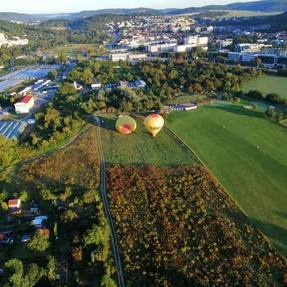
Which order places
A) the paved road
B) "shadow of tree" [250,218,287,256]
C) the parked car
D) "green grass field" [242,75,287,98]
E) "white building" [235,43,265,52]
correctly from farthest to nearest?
"white building" [235,43,265,52] → "green grass field" [242,75,287,98] → the parked car → "shadow of tree" [250,218,287,256] → the paved road

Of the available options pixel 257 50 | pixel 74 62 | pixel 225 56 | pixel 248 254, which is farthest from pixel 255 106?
pixel 74 62

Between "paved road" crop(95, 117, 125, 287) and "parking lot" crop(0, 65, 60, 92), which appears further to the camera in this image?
"parking lot" crop(0, 65, 60, 92)

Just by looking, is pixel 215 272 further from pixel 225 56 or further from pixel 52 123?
pixel 225 56

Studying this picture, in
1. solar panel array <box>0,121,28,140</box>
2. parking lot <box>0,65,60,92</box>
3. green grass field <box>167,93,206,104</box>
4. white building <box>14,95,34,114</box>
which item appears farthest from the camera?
parking lot <box>0,65,60,92</box>

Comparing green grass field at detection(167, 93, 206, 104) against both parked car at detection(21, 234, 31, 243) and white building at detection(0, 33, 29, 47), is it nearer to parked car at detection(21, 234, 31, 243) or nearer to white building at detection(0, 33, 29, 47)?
parked car at detection(21, 234, 31, 243)

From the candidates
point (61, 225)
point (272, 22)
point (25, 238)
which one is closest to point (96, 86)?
point (61, 225)

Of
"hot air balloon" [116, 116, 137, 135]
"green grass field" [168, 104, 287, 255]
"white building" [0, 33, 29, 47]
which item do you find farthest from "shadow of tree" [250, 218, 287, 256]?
"white building" [0, 33, 29, 47]
